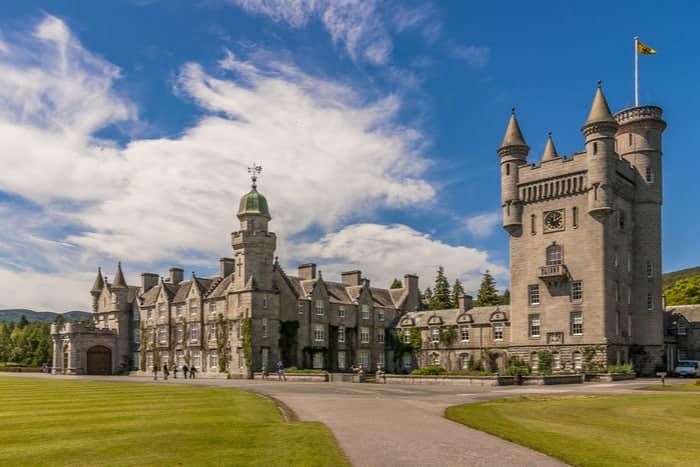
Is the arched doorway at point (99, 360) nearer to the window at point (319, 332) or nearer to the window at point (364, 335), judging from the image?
the window at point (319, 332)

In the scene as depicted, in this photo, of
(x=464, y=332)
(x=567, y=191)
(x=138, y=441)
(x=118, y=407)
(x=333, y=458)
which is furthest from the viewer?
(x=464, y=332)

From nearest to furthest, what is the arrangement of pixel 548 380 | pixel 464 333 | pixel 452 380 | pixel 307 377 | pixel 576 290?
pixel 548 380 < pixel 452 380 < pixel 307 377 < pixel 576 290 < pixel 464 333

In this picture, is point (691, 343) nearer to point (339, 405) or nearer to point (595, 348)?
point (595, 348)

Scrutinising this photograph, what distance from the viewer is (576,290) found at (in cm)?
6297

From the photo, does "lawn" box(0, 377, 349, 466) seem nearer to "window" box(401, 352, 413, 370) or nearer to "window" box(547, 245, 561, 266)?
"window" box(547, 245, 561, 266)

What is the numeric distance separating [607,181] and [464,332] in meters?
24.3

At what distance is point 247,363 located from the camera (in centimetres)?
6631

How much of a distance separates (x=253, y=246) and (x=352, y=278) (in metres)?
18.8

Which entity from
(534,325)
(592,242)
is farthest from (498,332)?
(592,242)

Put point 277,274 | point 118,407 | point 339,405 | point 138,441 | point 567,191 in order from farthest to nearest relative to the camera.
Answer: point 277,274 → point 567,191 → point 339,405 → point 118,407 → point 138,441

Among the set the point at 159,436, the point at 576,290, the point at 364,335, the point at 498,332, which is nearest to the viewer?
the point at 159,436

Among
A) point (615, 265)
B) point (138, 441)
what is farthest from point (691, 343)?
point (138, 441)

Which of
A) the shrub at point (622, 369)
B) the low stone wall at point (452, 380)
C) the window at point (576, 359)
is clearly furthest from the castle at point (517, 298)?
the low stone wall at point (452, 380)

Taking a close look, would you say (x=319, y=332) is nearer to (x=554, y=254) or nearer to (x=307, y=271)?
(x=307, y=271)
